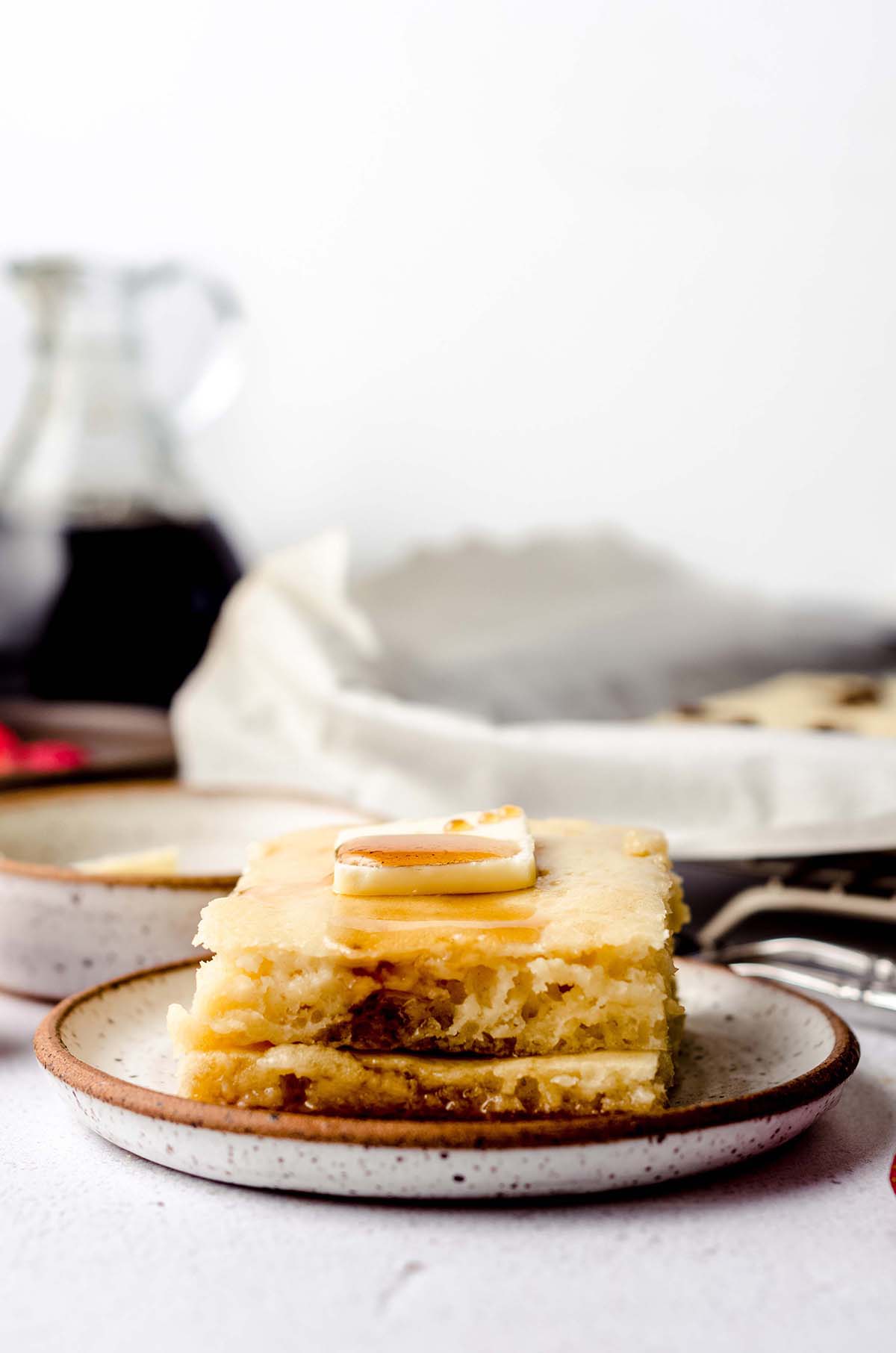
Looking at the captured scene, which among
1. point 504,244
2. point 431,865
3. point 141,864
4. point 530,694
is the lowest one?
point 530,694

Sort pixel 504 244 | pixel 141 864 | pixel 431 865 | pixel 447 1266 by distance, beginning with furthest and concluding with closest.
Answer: pixel 504 244, pixel 141 864, pixel 431 865, pixel 447 1266

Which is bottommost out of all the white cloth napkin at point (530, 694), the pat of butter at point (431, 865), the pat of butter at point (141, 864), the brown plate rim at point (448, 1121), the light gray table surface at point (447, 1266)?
the white cloth napkin at point (530, 694)

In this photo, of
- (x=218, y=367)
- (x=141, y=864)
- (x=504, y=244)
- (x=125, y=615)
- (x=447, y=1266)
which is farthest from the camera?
(x=504, y=244)

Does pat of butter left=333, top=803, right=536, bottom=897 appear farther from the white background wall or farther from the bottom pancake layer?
the white background wall

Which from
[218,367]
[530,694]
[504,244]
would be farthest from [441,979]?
[504,244]

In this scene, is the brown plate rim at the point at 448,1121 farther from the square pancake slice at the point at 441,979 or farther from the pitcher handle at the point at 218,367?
the pitcher handle at the point at 218,367

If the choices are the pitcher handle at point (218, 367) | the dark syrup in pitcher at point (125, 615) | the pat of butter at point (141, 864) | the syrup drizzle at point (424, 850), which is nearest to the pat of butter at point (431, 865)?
the syrup drizzle at point (424, 850)

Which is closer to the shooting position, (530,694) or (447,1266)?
(447,1266)

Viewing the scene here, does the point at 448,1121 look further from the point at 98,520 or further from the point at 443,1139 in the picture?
the point at 98,520
